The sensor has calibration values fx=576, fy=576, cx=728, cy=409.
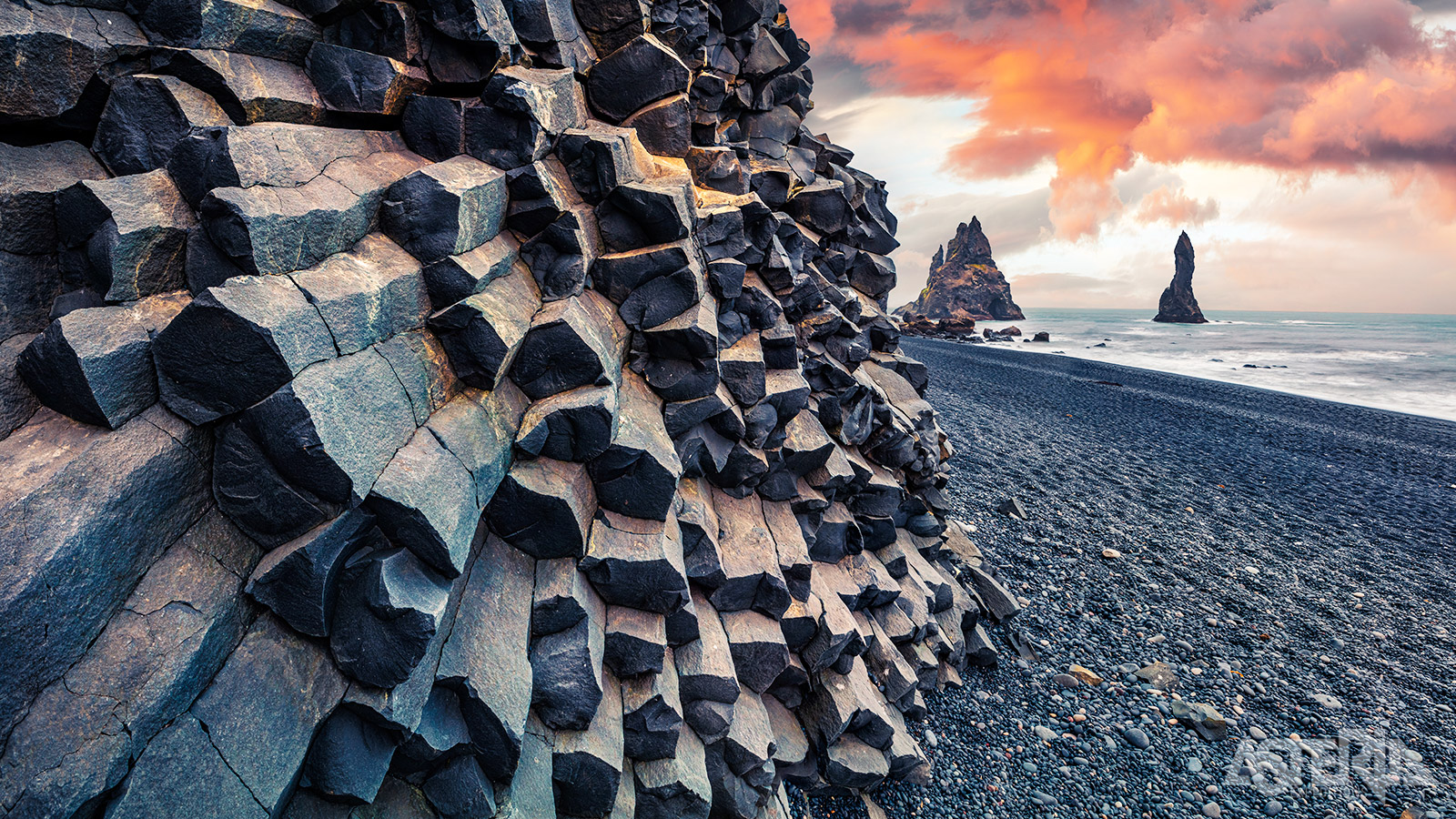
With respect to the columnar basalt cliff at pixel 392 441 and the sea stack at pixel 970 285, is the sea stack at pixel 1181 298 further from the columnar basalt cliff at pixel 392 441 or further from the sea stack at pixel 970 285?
the columnar basalt cliff at pixel 392 441

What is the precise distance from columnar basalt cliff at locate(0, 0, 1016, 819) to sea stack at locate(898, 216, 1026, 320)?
552ft

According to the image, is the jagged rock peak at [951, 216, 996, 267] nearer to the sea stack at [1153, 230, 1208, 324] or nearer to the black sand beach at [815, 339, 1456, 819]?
the sea stack at [1153, 230, 1208, 324]

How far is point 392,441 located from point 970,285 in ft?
597

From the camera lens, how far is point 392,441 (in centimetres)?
496

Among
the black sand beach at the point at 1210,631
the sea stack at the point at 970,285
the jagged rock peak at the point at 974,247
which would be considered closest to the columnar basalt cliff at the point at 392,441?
the black sand beach at the point at 1210,631

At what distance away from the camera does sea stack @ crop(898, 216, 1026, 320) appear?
16738cm

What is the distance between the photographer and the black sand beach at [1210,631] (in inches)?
341

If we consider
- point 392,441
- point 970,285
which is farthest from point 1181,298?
point 392,441

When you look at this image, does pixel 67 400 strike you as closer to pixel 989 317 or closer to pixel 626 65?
pixel 626 65

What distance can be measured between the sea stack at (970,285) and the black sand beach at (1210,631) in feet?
488

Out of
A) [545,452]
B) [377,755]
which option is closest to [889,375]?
[545,452]

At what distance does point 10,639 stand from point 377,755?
7.60 ft

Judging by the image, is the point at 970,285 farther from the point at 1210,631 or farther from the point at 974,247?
the point at 1210,631

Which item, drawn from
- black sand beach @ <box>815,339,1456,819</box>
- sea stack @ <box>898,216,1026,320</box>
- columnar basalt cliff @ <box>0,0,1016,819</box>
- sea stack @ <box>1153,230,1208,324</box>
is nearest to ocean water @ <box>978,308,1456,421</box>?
black sand beach @ <box>815,339,1456,819</box>
